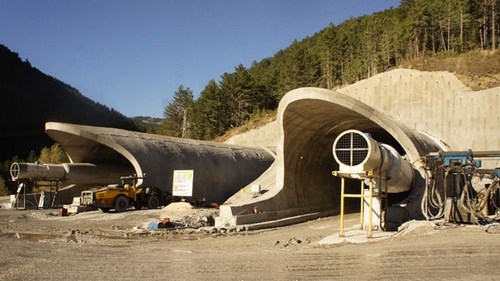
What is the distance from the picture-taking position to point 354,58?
263ft

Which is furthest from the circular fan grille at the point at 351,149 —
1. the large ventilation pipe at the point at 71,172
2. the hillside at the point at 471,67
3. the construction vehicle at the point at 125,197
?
the hillside at the point at 471,67

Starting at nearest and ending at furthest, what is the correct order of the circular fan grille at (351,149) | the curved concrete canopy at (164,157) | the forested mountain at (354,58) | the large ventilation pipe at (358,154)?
the large ventilation pipe at (358,154)
the circular fan grille at (351,149)
the curved concrete canopy at (164,157)
the forested mountain at (354,58)

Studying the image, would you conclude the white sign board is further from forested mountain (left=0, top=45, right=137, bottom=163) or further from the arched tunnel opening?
forested mountain (left=0, top=45, right=137, bottom=163)

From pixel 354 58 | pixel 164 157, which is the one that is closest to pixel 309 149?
pixel 164 157

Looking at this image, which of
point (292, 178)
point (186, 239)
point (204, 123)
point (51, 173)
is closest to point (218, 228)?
point (186, 239)

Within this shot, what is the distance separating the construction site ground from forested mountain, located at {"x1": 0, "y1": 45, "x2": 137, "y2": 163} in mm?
70416

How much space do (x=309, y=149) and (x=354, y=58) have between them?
58799mm

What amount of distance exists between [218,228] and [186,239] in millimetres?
2251

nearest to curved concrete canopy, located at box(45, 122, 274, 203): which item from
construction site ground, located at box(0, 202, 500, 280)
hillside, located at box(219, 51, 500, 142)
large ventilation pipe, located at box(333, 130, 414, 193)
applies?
construction site ground, located at box(0, 202, 500, 280)

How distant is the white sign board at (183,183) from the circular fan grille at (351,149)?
12547mm

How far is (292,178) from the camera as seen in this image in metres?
23.5

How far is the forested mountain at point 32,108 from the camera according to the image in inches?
3395

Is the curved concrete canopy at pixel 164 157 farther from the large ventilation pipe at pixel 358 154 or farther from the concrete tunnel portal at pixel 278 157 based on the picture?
the large ventilation pipe at pixel 358 154

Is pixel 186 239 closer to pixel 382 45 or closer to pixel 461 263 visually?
pixel 461 263
